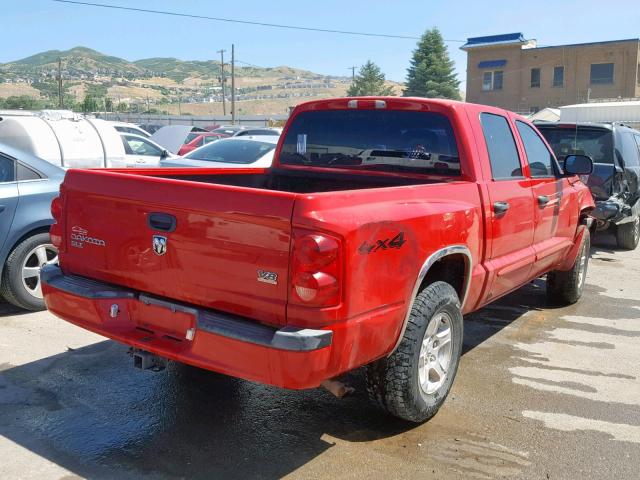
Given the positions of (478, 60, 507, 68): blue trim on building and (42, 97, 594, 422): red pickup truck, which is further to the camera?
(478, 60, 507, 68): blue trim on building

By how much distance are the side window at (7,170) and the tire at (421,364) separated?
3.98 m

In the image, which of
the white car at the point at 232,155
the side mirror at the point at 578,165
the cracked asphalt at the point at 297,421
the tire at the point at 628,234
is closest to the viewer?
the cracked asphalt at the point at 297,421

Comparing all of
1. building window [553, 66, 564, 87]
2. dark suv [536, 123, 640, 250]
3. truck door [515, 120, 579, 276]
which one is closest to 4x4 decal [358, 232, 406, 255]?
truck door [515, 120, 579, 276]

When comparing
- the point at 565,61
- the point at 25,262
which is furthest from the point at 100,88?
the point at 25,262

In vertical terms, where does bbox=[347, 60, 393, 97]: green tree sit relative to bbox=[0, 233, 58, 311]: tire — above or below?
above

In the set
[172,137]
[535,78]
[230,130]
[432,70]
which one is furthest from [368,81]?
[172,137]

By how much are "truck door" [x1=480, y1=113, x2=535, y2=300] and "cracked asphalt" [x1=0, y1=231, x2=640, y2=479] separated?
2.57ft

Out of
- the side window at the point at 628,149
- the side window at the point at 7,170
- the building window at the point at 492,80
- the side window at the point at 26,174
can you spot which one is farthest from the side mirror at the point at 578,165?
the building window at the point at 492,80

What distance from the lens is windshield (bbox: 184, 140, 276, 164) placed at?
34.3 ft

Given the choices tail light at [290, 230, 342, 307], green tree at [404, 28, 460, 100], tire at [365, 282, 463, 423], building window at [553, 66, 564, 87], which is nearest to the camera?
tail light at [290, 230, 342, 307]

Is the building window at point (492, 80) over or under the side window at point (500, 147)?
over

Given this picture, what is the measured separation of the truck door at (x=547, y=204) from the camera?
212 inches

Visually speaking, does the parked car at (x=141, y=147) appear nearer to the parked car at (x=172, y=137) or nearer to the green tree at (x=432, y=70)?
the parked car at (x=172, y=137)

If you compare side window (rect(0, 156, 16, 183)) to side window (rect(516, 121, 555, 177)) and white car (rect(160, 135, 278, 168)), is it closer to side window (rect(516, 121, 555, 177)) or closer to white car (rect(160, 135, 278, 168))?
white car (rect(160, 135, 278, 168))
